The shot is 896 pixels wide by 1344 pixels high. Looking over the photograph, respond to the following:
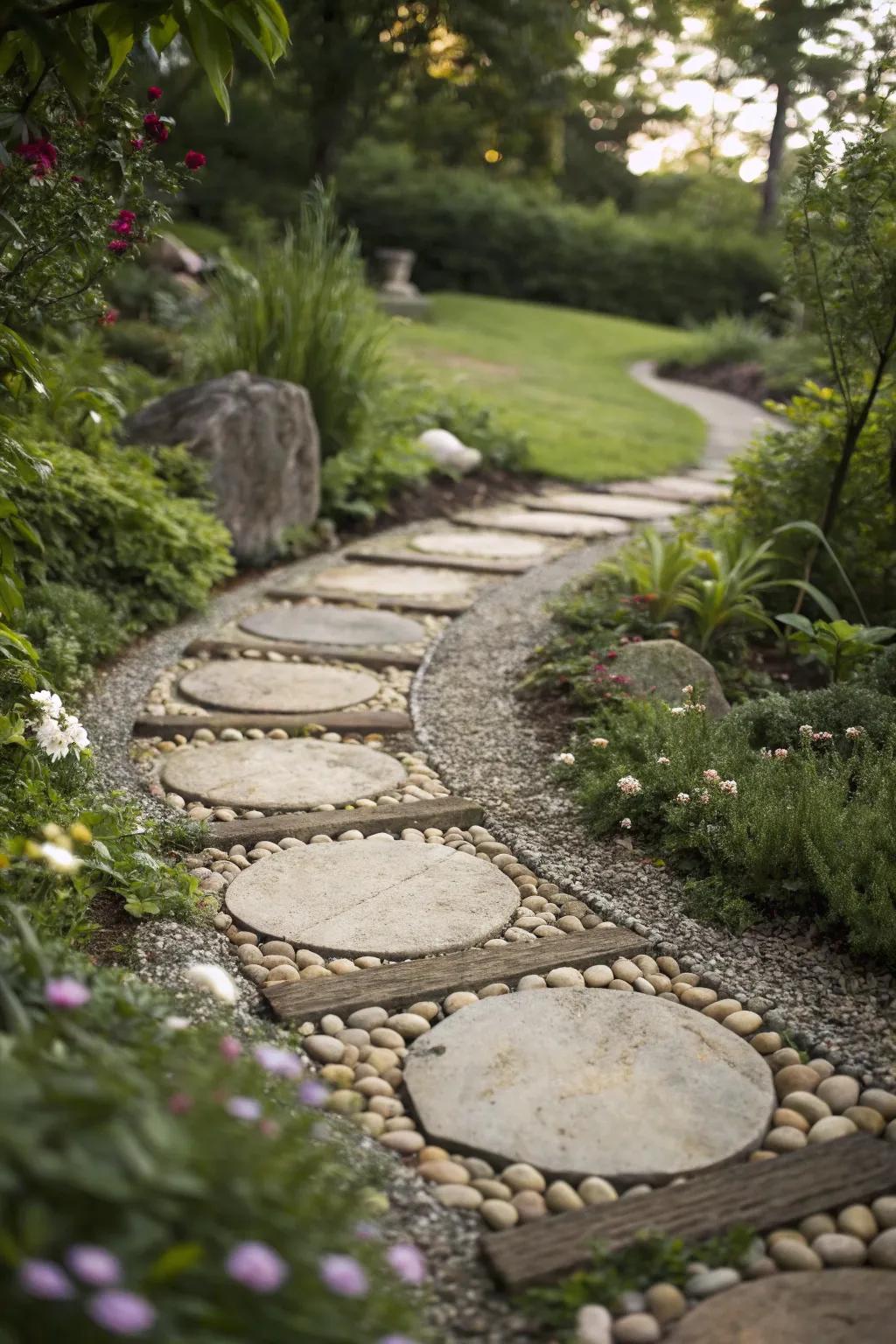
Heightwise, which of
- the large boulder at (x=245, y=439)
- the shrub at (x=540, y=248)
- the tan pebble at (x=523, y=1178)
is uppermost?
the shrub at (x=540, y=248)

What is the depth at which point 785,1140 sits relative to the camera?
5.23ft

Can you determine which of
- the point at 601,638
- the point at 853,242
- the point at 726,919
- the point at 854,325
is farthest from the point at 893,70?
the point at 726,919

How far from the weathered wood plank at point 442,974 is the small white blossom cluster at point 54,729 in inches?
27.0

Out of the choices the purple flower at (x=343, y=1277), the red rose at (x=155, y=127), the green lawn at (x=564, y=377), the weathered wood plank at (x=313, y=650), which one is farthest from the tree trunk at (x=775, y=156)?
the purple flower at (x=343, y=1277)

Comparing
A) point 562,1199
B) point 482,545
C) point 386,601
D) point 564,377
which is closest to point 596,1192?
Result: point 562,1199

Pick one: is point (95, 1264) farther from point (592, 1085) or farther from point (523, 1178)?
point (592, 1085)

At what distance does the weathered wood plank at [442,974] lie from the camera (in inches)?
73.0

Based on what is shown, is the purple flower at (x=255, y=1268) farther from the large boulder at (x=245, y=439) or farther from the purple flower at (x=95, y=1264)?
the large boulder at (x=245, y=439)

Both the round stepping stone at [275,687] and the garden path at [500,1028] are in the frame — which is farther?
the round stepping stone at [275,687]

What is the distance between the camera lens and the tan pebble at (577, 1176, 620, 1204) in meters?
1.45

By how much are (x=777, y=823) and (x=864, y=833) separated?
169 millimetres

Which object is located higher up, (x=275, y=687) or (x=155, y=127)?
(x=155, y=127)

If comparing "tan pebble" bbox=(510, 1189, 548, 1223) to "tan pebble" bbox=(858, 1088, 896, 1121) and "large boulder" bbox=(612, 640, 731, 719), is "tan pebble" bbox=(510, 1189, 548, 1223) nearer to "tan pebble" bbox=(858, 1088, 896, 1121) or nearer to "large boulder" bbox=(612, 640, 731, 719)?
"tan pebble" bbox=(858, 1088, 896, 1121)

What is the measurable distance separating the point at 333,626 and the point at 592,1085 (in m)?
2.66
